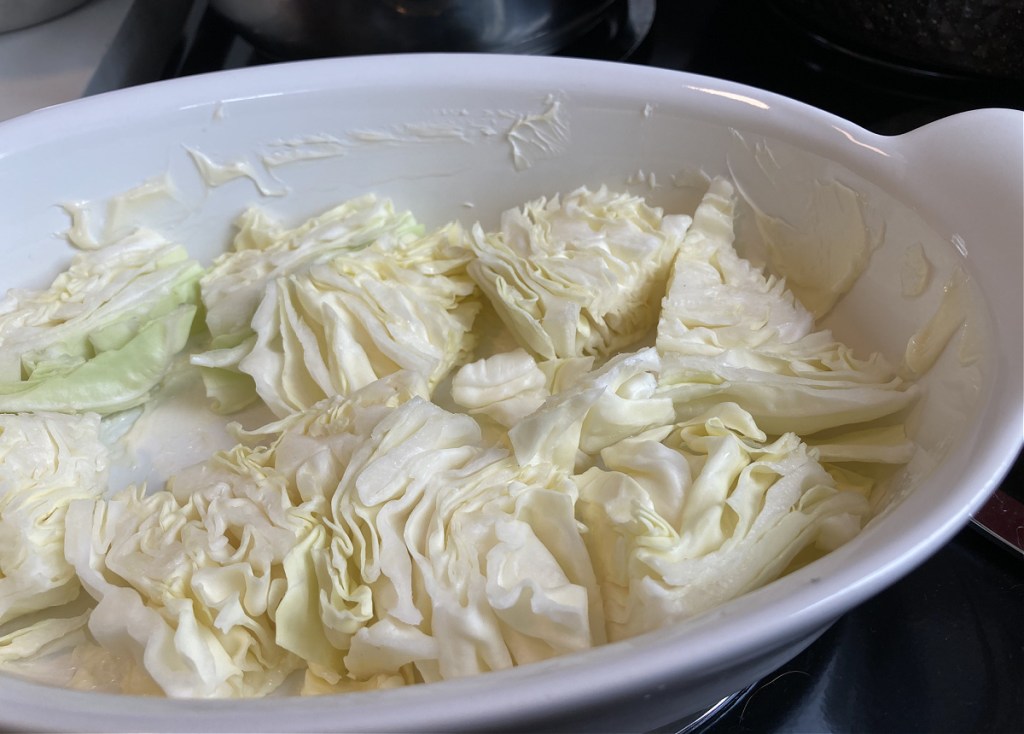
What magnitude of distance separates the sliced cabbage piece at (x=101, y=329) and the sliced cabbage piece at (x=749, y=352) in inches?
25.2

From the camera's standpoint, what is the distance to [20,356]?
1138 mm

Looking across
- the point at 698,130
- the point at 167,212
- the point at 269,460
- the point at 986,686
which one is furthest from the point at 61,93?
the point at 986,686

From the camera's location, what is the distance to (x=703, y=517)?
2.70 feet

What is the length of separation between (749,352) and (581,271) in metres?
0.24

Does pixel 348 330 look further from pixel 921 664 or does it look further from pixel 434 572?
pixel 921 664

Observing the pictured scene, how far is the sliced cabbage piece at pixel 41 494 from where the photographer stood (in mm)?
972

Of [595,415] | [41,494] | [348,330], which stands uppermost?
[595,415]

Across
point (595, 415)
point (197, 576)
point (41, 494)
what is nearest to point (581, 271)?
point (595, 415)

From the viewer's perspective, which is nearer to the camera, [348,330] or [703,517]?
[703,517]

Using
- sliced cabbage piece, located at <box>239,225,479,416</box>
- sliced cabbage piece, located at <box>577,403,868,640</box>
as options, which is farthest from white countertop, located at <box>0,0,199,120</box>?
sliced cabbage piece, located at <box>577,403,868,640</box>

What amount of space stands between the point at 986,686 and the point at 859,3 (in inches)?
34.9

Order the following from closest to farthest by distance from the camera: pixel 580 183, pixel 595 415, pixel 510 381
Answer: pixel 595 415 < pixel 510 381 < pixel 580 183

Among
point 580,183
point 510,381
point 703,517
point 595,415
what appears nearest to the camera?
point 703,517

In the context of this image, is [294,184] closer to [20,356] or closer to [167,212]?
[167,212]
